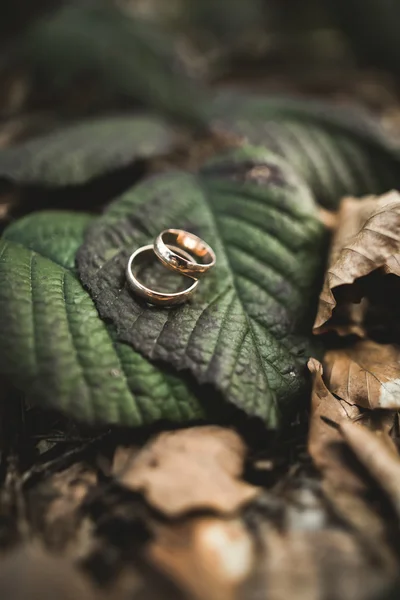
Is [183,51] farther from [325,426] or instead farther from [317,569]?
[317,569]

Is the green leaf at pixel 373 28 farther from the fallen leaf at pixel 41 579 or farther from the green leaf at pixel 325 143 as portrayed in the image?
the fallen leaf at pixel 41 579

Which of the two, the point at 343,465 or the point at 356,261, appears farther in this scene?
the point at 356,261

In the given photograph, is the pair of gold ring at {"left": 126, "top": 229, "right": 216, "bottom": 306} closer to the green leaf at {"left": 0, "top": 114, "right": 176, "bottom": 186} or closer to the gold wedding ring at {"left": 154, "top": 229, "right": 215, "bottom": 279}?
the gold wedding ring at {"left": 154, "top": 229, "right": 215, "bottom": 279}

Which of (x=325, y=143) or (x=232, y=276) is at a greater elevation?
(x=325, y=143)

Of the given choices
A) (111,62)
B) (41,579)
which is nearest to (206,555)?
(41,579)

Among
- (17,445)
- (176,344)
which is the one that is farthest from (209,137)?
(17,445)

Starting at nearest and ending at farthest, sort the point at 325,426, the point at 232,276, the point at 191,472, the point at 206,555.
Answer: the point at 206,555 < the point at 191,472 < the point at 325,426 < the point at 232,276

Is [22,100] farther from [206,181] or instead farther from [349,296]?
[349,296]
